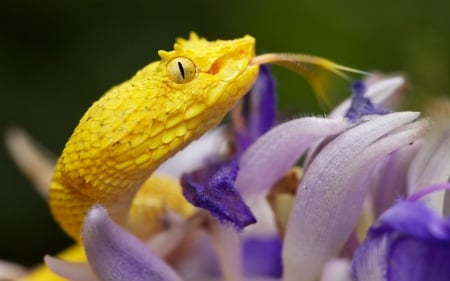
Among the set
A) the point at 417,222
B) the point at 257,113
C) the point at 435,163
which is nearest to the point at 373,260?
the point at 417,222

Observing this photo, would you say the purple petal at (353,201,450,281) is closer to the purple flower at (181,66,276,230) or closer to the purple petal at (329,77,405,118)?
the purple flower at (181,66,276,230)

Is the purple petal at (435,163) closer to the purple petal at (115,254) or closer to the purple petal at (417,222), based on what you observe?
the purple petal at (417,222)

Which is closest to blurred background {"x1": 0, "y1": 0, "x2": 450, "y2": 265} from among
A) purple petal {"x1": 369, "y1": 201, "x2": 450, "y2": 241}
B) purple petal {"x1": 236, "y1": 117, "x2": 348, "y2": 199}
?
purple petal {"x1": 236, "y1": 117, "x2": 348, "y2": 199}

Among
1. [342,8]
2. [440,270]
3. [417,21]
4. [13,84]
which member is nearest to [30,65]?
[13,84]

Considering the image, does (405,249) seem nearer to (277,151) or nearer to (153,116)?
(277,151)

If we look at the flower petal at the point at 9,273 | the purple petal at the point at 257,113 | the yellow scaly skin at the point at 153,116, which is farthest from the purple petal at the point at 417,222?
the flower petal at the point at 9,273
